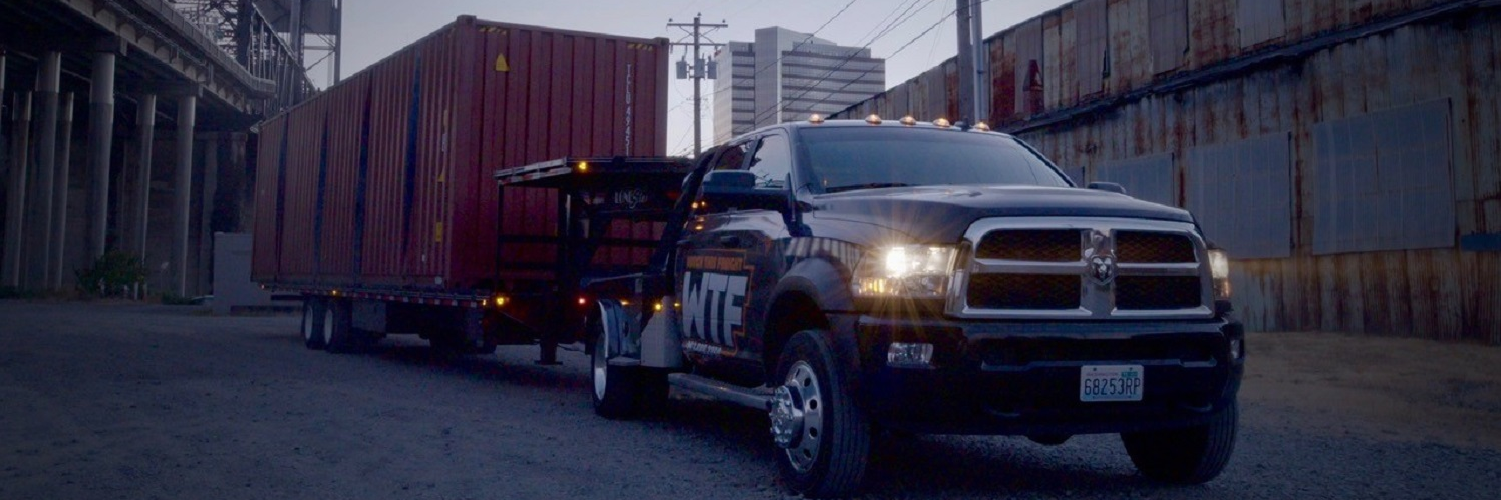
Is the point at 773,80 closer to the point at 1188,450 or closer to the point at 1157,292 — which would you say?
the point at 1188,450

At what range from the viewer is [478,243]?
12.6 meters

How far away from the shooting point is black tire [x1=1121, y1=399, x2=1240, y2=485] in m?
6.07

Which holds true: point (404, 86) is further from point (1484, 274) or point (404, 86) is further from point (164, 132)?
point (164, 132)

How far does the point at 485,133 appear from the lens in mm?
12672

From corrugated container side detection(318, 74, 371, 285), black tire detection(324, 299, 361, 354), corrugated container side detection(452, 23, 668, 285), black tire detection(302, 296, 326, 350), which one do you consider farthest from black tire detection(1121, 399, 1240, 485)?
black tire detection(302, 296, 326, 350)

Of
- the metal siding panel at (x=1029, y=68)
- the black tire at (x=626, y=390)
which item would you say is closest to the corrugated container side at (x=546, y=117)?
the black tire at (x=626, y=390)

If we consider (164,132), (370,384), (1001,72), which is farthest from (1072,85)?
(164,132)

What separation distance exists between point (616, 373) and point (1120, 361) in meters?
4.59

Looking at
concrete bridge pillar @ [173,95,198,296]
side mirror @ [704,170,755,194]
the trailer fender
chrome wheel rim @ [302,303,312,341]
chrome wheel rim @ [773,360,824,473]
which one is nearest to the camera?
chrome wheel rim @ [773,360,824,473]

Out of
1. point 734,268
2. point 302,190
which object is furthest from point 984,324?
point 302,190

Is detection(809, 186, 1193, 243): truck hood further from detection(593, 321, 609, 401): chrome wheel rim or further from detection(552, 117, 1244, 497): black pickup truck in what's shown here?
detection(593, 321, 609, 401): chrome wheel rim

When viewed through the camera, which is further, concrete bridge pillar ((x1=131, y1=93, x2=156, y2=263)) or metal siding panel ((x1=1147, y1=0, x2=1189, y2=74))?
concrete bridge pillar ((x1=131, y1=93, x2=156, y2=263))

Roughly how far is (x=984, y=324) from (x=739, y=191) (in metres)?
1.70

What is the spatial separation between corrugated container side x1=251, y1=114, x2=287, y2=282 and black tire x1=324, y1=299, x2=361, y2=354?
3.77m
